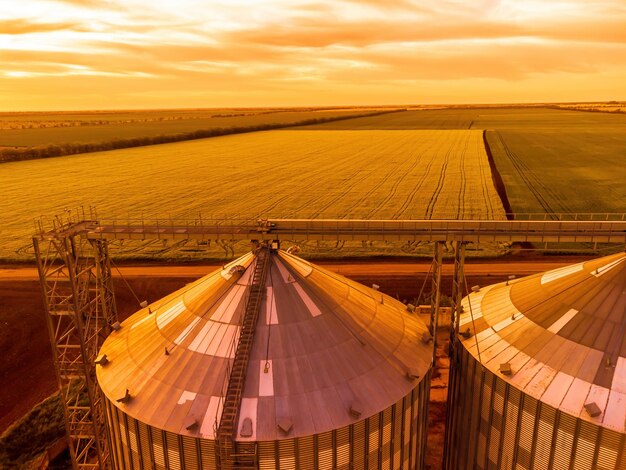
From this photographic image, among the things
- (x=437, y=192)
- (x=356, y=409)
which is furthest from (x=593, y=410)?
(x=437, y=192)

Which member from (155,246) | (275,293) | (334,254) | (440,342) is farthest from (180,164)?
(275,293)

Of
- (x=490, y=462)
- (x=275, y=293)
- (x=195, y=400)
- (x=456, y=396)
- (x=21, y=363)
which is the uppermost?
(x=275, y=293)

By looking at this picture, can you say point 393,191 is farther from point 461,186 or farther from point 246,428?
point 246,428

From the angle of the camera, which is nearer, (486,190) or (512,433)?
(512,433)

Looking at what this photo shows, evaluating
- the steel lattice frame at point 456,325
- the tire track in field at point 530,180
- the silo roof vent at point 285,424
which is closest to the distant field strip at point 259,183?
the tire track in field at point 530,180

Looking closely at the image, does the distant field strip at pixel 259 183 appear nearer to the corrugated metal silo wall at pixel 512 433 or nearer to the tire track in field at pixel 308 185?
the tire track in field at pixel 308 185

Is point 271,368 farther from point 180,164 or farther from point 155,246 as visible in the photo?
point 180,164
